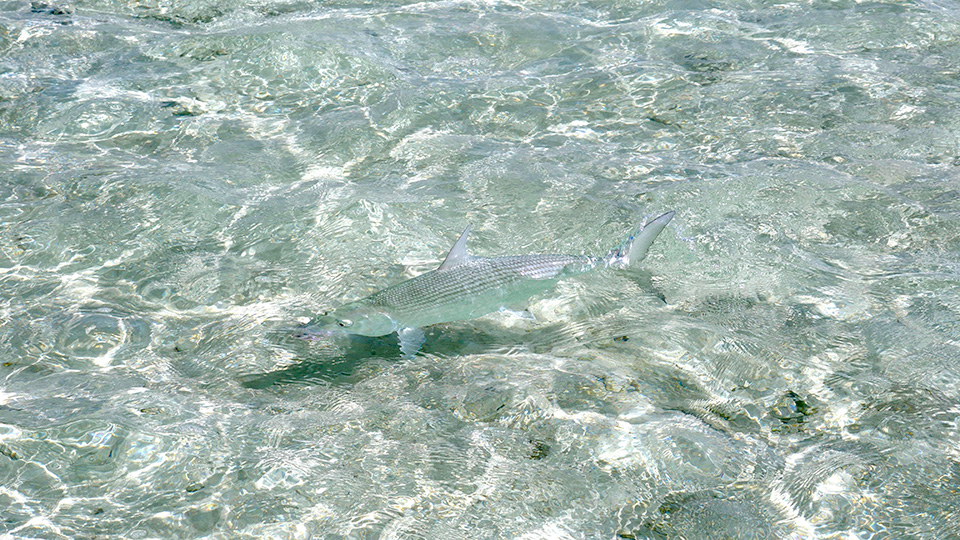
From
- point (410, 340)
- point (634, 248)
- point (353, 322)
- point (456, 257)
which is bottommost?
point (410, 340)

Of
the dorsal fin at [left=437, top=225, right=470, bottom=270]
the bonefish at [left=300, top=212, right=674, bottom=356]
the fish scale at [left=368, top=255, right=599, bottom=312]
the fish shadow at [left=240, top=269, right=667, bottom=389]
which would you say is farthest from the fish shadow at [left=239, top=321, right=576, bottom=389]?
the dorsal fin at [left=437, top=225, right=470, bottom=270]

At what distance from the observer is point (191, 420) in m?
4.48

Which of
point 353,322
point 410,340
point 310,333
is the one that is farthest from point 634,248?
point 310,333

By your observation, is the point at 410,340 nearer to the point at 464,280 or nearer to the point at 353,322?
the point at 353,322

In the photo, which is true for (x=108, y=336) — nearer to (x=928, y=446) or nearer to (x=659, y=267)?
(x=659, y=267)

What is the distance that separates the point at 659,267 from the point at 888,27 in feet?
20.3

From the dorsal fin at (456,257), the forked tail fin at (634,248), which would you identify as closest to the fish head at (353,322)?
the dorsal fin at (456,257)

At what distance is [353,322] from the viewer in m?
4.75

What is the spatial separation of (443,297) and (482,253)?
64.6 inches

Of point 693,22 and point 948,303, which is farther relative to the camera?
point 693,22

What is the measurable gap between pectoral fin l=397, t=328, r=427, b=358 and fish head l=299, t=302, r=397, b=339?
0.30 ft

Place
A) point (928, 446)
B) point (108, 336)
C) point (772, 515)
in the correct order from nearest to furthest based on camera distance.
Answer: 1. point (772, 515)
2. point (928, 446)
3. point (108, 336)

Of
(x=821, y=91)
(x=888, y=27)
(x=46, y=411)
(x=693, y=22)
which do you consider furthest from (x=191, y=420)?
(x=888, y=27)

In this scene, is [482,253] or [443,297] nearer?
[443,297]
